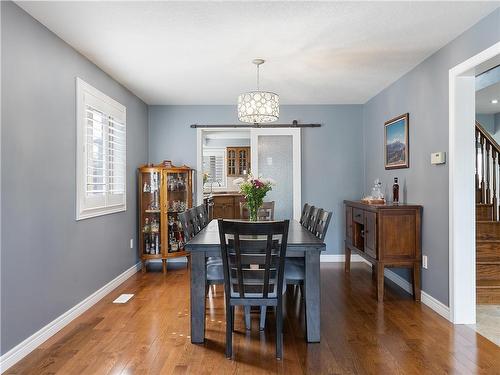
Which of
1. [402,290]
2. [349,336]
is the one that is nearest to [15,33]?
[349,336]

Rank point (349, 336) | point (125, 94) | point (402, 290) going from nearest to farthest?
point (349, 336) < point (402, 290) < point (125, 94)

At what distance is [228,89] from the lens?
4.67 metres

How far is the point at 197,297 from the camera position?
270 centimetres

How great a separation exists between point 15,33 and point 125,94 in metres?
2.17

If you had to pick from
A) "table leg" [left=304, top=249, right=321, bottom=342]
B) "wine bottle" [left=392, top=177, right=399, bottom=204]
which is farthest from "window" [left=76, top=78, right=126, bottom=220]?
"wine bottle" [left=392, top=177, right=399, bottom=204]

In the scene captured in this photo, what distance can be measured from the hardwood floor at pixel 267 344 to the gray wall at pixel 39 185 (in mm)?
350

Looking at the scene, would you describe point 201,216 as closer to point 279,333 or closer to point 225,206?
point 279,333

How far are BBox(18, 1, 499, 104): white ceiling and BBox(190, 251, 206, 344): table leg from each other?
1.77 m

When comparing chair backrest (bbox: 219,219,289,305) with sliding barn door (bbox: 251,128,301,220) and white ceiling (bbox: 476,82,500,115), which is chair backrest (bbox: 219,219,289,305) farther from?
white ceiling (bbox: 476,82,500,115)

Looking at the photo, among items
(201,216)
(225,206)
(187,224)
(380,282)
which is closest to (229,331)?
(187,224)

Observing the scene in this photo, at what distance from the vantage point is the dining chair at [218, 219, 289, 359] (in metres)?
2.27

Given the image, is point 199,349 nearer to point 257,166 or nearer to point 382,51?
point 382,51

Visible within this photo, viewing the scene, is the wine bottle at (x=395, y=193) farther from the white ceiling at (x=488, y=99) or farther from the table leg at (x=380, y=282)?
the white ceiling at (x=488, y=99)

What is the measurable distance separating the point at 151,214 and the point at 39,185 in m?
2.34
